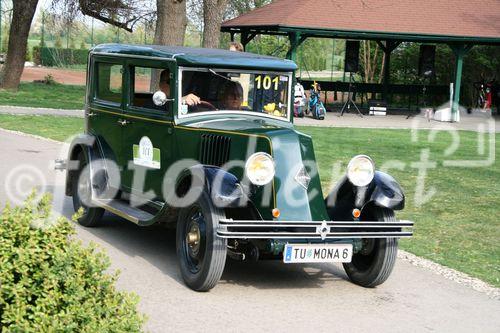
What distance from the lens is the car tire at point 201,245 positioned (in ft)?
21.7

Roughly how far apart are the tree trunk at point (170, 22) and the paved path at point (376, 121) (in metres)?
3.76

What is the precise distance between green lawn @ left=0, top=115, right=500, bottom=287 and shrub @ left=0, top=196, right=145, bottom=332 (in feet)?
14.8

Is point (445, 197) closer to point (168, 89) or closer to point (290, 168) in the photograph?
point (168, 89)

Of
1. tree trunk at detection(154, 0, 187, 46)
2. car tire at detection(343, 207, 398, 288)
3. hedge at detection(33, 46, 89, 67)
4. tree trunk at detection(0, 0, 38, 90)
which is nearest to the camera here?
car tire at detection(343, 207, 398, 288)

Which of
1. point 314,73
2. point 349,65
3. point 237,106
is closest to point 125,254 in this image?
point 237,106

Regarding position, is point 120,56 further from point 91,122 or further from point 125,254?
point 125,254

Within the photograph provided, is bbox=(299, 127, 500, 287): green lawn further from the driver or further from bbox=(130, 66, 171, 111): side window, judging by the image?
bbox=(130, 66, 171, 111): side window

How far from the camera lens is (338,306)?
670cm

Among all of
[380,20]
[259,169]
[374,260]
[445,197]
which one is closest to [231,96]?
[259,169]

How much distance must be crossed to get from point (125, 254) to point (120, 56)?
2.16m

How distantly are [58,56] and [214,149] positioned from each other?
4402cm

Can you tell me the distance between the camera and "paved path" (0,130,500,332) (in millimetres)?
6148

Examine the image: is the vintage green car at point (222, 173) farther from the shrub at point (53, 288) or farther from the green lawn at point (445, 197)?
the shrub at point (53, 288)

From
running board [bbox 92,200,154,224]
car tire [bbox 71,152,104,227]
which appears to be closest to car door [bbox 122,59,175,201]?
running board [bbox 92,200,154,224]
